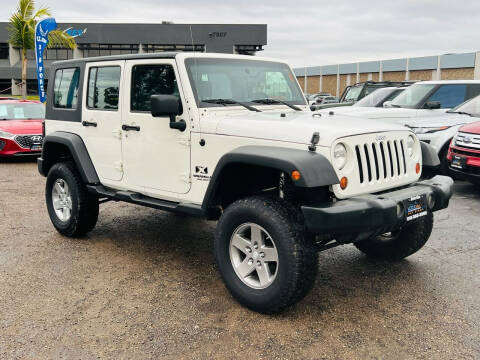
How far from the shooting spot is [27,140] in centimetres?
1138

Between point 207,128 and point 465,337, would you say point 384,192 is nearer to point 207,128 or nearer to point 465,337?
point 465,337

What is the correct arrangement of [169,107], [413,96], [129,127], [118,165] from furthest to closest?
[413,96] < [118,165] < [129,127] < [169,107]

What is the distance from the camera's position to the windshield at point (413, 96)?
10.5 metres

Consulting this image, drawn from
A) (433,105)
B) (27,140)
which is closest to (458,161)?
(433,105)

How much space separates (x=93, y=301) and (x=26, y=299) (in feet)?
1.81

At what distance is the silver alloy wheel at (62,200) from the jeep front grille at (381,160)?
3412 mm

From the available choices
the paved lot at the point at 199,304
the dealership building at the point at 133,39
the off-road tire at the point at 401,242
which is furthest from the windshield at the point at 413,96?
the dealership building at the point at 133,39

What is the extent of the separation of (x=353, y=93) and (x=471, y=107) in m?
7.26

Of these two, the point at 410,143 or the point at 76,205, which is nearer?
the point at 410,143

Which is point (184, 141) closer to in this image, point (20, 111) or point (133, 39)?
point (20, 111)

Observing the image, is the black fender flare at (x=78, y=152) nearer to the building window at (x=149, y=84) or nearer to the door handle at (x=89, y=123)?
the door handle at (x=89, y=123)

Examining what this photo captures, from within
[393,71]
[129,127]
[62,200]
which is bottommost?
[62,200]

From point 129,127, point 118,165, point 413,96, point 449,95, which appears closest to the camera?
point 129,127

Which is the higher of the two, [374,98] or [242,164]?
[374,98]
